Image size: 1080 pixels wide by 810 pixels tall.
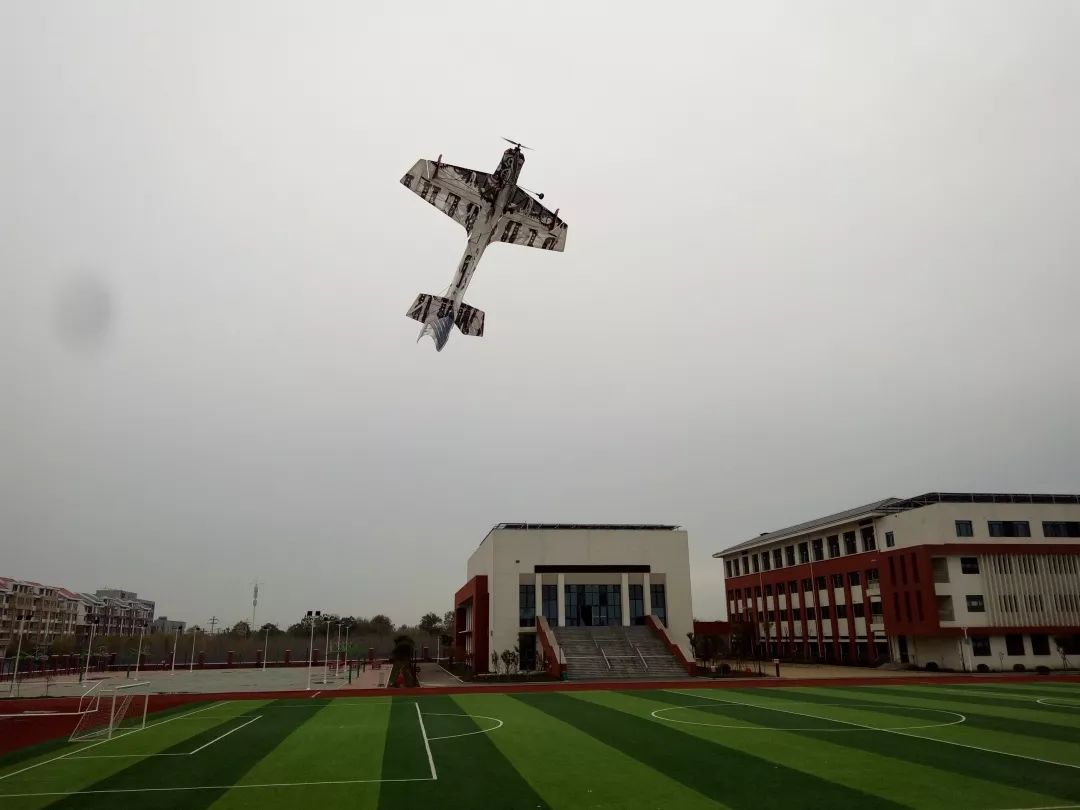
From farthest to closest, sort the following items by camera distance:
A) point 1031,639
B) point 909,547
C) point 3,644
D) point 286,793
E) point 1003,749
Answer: point 3,644 → point 909,547 → point 1031,639 → point 1003,749 → point 286,793

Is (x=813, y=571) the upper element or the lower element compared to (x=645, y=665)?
upper

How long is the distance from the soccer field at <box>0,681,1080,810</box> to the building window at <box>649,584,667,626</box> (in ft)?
95.5

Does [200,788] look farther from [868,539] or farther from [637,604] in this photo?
[868,539]

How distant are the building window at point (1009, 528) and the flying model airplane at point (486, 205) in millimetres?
49125

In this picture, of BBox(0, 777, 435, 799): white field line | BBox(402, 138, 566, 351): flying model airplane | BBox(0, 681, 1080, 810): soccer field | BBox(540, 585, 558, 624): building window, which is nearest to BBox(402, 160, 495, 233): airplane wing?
BBox(402, 138, 566, 351): flying model airplane

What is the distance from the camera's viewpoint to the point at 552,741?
2064 cm

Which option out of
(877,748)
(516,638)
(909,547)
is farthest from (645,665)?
(877,748)

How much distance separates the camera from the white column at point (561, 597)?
56.6m

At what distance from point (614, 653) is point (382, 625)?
361 feet

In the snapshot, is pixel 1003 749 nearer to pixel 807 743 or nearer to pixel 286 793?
pixel 807 743

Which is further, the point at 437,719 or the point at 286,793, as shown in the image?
the point at 437,719

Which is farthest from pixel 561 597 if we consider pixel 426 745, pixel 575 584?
pixel 426 745

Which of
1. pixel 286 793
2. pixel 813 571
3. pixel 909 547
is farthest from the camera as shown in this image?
pixel 813 571

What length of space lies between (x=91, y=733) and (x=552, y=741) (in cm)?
1514
